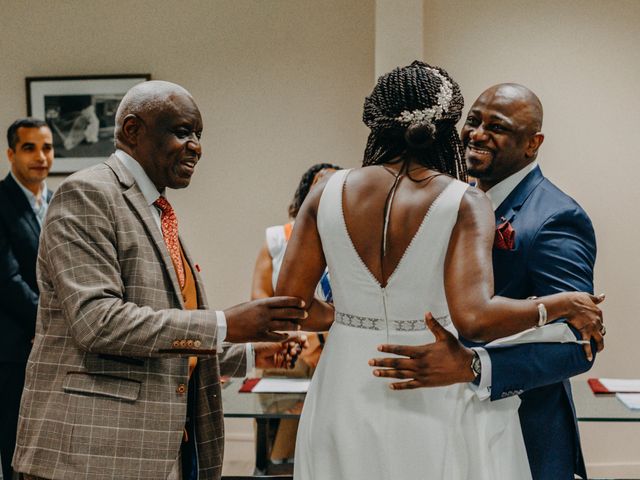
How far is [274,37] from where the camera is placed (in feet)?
17.4

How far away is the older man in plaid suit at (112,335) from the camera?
192 centimetres

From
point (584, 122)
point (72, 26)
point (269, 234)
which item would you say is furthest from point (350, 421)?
point (72, 26)

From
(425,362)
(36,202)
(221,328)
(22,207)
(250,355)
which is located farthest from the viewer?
(36,202)

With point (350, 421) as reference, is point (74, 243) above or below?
above

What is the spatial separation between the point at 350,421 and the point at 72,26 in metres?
4.45

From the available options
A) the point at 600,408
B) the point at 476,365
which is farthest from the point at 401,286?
the point at 600,408

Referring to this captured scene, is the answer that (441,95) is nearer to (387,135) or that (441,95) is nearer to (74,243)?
(387,135)

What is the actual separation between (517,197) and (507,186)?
84 millimetres

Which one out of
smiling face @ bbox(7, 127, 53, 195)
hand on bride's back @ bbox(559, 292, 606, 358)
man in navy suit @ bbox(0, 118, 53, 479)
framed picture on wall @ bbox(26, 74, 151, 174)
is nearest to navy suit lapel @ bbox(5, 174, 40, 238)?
man in navy suit @ bbox(0, 118, 53, 479)

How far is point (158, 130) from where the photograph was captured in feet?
7.05

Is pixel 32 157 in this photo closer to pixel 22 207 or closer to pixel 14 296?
pixel 22 207

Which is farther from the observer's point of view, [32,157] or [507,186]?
[32,157]

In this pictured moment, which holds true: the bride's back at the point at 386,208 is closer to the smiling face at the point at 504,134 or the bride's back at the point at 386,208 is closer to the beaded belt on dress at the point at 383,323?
the beaded belt on dress at the point at 383,323

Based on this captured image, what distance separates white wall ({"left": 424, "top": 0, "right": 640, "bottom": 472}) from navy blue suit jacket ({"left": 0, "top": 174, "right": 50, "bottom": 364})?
254 cm
